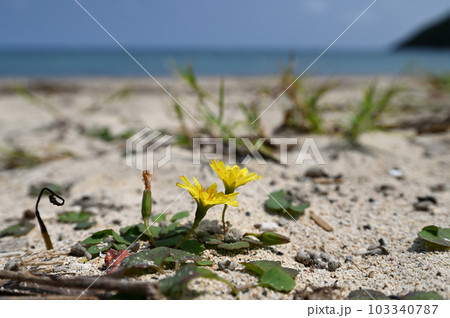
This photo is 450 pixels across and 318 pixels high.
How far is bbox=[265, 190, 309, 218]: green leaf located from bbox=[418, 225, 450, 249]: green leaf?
1.69ft

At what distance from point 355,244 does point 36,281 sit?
118 centimetres

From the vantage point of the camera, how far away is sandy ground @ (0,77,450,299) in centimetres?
136

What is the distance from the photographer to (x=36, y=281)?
118cm

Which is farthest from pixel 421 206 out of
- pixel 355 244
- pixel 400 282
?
pixel 400 282

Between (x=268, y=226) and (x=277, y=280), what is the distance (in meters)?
0.47

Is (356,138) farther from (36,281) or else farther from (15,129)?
(15,129)

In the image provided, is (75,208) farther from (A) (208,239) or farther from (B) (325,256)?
(B) (325,256)

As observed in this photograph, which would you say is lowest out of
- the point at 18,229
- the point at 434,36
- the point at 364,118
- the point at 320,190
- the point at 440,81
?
the point at 18,229

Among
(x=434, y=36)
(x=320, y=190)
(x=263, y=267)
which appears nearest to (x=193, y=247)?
(x=263, y=267)

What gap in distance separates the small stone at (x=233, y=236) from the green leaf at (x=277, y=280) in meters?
0.27

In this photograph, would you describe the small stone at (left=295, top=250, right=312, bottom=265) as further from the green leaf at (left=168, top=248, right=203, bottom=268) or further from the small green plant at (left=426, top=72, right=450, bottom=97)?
the small green plant at (left=426, top=72, right=450, bottom=97)

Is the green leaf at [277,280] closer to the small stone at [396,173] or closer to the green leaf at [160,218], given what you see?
the green leaf at [160,218]

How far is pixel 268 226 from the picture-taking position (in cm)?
170

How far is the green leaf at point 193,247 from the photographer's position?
1396 mm
